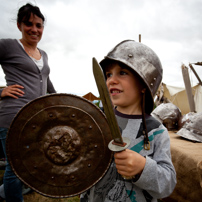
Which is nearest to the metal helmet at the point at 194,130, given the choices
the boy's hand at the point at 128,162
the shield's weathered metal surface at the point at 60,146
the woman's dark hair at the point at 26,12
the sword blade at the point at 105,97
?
the boy's hand at the point at 128,162

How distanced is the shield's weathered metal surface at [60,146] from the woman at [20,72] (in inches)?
36.8

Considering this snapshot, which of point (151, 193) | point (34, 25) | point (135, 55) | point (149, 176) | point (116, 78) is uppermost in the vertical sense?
point (34, 25)

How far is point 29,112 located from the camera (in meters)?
1.00

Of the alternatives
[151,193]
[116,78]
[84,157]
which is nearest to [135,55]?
[116,78]

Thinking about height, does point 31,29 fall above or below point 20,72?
above

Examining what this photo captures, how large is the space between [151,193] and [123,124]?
21.3 inches

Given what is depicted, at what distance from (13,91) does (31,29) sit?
2.66 ft

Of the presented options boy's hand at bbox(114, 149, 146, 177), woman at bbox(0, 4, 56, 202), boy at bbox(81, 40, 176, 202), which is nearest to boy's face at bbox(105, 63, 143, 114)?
boy at bbox(81, 40, 176, 202)

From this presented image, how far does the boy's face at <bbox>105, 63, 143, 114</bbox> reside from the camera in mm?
1325

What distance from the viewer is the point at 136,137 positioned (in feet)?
4.22

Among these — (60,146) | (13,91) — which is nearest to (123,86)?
(60,146)

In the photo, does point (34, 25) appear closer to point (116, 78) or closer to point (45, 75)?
point (45, 75)

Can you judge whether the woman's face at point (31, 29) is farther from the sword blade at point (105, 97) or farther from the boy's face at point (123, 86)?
the sword blade at point (105, 97)

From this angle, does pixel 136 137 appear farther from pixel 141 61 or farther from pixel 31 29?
pixel 31 29
